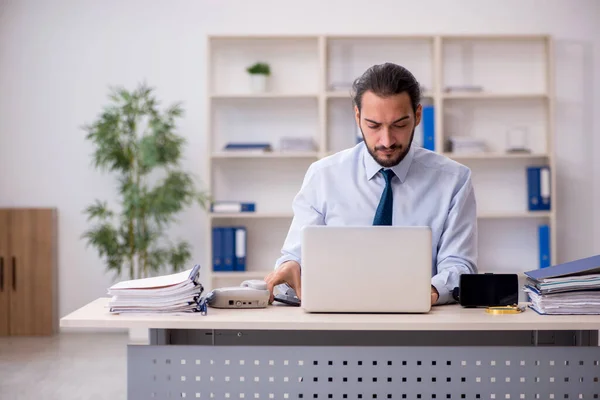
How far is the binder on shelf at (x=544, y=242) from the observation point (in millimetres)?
5418

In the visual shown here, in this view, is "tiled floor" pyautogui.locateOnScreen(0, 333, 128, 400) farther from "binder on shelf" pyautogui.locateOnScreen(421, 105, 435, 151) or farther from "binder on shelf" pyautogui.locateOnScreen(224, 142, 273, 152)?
"binder on shelf" pyautogui.locateOnScreen(421, 105, 435, 151)

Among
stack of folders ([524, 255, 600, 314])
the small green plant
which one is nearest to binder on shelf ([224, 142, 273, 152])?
the small green plant

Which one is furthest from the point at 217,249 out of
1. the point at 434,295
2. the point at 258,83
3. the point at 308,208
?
the point at 434,295

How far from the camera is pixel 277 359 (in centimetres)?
211

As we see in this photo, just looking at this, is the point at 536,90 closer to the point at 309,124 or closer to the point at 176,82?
the point at 309,124

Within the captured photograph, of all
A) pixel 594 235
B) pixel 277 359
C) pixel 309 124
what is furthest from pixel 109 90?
pixel 277 359

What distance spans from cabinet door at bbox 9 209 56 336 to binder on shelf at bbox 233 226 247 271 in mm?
1393

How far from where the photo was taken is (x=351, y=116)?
5629 mm

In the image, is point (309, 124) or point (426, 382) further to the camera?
point (309, 124)

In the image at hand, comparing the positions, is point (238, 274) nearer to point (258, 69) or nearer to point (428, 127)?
point (258, 69)

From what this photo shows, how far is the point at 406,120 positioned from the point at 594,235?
371cm

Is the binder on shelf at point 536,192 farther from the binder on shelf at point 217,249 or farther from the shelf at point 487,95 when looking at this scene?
the binder on shelf at point 217,249

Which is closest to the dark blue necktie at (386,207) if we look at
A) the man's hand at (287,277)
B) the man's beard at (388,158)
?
the man's beard at (388,158)

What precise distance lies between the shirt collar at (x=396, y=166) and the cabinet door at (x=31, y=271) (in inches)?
140
